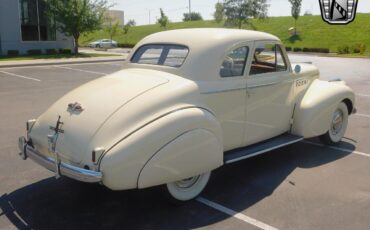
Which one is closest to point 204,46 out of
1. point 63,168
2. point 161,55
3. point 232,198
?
point 161,55

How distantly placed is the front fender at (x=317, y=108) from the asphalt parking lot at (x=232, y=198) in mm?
448

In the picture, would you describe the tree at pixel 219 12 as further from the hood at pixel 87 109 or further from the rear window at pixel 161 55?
the hood at pixel 87 109

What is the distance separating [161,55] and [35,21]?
27237mm

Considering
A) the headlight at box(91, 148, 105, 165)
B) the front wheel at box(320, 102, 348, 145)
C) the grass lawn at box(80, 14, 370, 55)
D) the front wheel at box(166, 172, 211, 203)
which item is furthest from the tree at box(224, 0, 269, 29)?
the headlight at box(91, 148, 105, 165)

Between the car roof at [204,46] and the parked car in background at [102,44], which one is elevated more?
the car roof at [204,46]

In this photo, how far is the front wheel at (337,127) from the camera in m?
6.57

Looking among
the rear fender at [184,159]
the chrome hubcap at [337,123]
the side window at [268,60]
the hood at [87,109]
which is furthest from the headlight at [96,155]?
the chrome hubcap at [337,123]

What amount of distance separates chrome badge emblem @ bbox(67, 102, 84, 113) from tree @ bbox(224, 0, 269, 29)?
57114mm

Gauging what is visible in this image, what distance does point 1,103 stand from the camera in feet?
33.9

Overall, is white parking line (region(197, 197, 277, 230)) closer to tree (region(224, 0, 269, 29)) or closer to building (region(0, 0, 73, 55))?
building (region(0, 0, 73, 55))

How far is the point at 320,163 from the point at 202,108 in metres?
2.38

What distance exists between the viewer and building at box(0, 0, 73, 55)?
2773cm

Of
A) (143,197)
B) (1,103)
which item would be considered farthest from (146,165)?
(1,103)

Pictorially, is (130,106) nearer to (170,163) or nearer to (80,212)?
(170,163)
